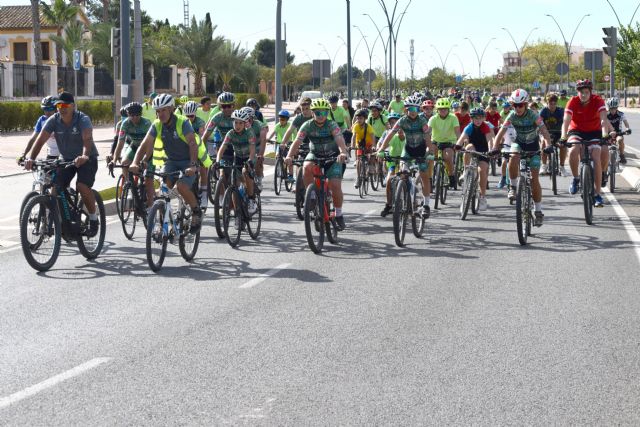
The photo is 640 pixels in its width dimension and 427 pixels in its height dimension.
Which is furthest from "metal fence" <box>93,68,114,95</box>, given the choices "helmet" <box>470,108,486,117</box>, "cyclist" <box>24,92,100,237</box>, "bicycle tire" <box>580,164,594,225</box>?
"cyclist" <box>24,92,100,237</box>

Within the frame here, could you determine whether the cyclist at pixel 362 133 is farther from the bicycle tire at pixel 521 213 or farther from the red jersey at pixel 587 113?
the bicycle tire at pixel 521 213

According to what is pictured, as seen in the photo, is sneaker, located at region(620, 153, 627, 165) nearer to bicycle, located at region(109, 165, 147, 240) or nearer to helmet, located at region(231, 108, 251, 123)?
helmet, located at region(231, 108, 251, 123)

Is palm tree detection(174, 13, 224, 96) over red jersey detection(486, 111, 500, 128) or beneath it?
over

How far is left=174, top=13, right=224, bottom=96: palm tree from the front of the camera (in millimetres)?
60969

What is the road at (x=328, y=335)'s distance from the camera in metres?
6.03

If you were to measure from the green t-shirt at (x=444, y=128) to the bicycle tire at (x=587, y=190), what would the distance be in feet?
10.5

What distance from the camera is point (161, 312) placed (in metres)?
8.96

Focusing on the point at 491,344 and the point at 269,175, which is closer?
the point at 491,344

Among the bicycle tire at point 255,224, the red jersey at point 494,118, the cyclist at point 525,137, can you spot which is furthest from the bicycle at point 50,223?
the red jersey at point 494,118

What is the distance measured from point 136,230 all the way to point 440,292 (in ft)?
21.3

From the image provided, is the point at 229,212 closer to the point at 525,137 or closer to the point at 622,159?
the point at 525,137

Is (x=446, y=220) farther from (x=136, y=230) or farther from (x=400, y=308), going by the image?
(x=400, y=308)

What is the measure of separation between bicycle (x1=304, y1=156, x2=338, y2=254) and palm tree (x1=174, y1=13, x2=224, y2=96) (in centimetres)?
4856

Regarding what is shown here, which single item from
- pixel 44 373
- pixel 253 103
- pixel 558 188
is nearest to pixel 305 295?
pixel 44 373
